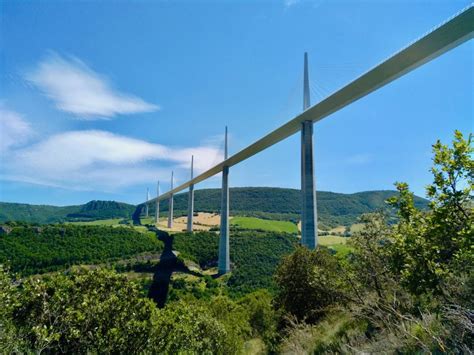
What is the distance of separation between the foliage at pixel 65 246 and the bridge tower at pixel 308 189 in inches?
1502

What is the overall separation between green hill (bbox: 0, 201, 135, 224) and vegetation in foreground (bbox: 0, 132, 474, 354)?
5940 inches

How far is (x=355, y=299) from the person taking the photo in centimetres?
840

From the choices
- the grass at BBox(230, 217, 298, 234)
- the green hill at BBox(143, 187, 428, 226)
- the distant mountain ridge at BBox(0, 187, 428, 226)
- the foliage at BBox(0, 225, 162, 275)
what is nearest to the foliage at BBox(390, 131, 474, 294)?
the foliage at BBox(0, 225, 162, 275)

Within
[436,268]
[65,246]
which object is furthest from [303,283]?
[65,246]

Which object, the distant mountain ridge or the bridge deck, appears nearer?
the bridge deck

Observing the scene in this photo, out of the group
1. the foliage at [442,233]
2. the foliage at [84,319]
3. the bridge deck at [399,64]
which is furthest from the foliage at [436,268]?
the bridge deck at [399,64]

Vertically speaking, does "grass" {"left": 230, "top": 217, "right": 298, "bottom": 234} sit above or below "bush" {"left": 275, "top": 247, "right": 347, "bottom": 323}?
above

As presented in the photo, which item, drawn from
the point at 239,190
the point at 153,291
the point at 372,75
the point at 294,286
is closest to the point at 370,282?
the point at 294,286

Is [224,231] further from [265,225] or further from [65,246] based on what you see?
[265,225]

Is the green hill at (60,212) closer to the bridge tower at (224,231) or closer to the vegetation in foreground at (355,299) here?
the bridge tower at (224,231)

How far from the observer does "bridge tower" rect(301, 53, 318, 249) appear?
25.4 m

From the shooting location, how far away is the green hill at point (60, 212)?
14577 centimetres

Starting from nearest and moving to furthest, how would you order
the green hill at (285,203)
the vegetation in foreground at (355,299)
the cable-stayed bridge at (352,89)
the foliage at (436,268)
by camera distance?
the foliage at (436,268) < the vegetation in foreground at (355,299) < the cable-stayed bridge at (352,89) < the green hill at (285,203)

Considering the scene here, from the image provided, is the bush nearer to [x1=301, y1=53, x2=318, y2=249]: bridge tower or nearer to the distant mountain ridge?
[x1=301, y1=53, x2=318, y2=249]: bridge tower
